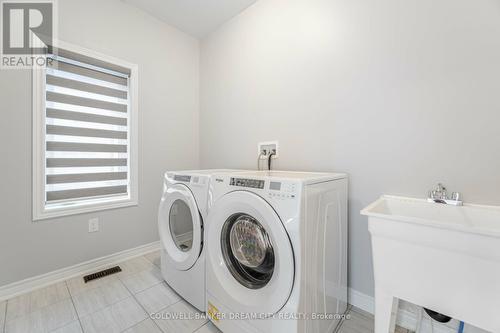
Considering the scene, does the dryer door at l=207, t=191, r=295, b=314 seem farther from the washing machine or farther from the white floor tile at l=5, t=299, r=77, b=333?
the white floor tile at l=5, t=299, r=77, b=333

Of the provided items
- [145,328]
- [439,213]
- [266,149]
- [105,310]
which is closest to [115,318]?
[105,310]

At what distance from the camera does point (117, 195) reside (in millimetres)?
2020

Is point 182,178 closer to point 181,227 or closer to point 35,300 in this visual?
point 181,227

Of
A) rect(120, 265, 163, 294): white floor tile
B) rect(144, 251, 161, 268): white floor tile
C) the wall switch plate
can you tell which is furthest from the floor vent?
the wall switch plate

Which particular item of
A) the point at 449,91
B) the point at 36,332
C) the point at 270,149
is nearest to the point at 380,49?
the point at 449,91

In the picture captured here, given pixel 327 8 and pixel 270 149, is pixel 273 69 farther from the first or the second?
pixel 270 149

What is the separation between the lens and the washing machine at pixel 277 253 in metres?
0.86

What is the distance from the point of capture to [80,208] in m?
1.74

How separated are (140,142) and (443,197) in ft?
7.93

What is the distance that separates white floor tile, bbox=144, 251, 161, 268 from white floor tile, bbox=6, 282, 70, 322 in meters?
0.62

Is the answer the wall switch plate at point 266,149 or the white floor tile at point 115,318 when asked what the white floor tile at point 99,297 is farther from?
the wall switch plate at point 266,149

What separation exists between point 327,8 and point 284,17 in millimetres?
378

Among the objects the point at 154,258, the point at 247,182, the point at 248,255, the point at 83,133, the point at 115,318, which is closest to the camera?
the point at 247,182

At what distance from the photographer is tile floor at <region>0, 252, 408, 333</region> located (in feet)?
3.90
